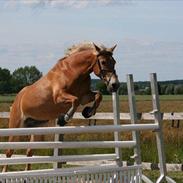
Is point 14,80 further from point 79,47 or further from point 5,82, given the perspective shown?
point 79,47

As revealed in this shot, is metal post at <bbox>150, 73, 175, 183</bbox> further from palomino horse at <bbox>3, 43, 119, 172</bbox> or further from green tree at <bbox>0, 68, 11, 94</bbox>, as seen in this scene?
green tree at <bbox>0, 68, 11, 94</bbox>

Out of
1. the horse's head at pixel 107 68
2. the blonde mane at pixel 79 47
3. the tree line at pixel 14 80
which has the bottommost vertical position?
the horse's head at pixel 107 68

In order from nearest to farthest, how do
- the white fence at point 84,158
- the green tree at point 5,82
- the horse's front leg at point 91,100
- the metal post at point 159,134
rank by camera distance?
the white fence at point 84,158
the metal post at point 159,134
the horse's front leg at point 91,100
the green tree at point 5,82

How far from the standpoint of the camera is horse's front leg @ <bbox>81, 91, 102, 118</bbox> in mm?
5829

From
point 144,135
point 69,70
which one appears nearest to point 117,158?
point 69,70

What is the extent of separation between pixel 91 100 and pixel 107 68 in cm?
52

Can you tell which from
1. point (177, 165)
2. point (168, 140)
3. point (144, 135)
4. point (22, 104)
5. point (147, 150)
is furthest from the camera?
point (144, 135)

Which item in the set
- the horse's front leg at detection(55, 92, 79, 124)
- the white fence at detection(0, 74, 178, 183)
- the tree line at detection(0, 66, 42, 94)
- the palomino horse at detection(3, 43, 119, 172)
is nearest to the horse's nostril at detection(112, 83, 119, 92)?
the palomino horse at detection(3, 43, 119, 172)

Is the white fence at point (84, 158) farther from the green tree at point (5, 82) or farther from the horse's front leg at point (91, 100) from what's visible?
the green tree at point (5, 82)

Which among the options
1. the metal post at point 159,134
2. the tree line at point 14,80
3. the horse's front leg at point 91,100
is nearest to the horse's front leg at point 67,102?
the horse's front leg at point 91,100

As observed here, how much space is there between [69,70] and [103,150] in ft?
15.6

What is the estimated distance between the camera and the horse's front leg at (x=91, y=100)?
583 cm

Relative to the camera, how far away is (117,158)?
20.4 feet

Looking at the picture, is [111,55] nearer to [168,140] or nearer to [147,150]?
[147,150]
